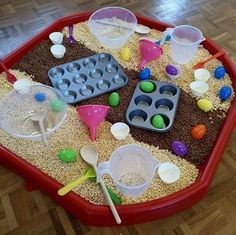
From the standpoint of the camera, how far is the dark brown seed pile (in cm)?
83

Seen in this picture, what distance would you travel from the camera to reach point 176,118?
88cm

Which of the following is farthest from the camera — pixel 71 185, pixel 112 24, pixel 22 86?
pixel 112 24

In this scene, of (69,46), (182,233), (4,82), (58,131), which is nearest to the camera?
(182,233)

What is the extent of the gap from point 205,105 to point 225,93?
3.3 inches

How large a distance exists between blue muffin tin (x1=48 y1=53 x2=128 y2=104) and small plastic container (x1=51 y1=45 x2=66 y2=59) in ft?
0.20

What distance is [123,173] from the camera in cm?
76

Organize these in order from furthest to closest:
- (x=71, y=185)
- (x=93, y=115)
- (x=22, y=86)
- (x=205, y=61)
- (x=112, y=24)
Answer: (x=112, y=24) → (x=205, y=61) → (x=22, y=86) → (x=93, y=115) → (x=71, y=185)

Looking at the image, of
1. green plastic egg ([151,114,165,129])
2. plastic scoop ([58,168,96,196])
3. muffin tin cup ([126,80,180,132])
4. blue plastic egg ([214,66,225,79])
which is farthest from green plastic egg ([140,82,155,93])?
plastic scoop ([58,168,96,196])

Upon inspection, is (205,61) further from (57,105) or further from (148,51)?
(57,105)

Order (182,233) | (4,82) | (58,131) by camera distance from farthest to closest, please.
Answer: (4,82)
(58,131)
(182,233)

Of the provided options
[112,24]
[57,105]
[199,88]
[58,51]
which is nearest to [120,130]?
[57,105]

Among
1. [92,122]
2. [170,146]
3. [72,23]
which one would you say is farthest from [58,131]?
[72,23]

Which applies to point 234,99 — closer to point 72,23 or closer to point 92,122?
point 92,122

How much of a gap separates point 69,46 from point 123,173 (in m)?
0.56
